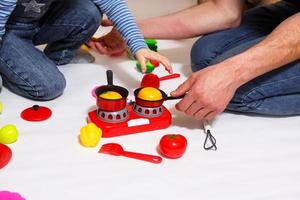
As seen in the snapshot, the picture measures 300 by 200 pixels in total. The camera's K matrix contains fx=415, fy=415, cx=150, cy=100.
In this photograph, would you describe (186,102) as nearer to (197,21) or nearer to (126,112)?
(126,112)

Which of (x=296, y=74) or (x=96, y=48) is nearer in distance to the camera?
(x=296, y=74)

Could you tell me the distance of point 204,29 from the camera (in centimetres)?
128

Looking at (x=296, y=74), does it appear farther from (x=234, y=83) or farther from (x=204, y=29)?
(x=204, y=29)

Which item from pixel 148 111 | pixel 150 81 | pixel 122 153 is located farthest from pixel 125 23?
pixel 122 153

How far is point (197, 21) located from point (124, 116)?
0.47 m

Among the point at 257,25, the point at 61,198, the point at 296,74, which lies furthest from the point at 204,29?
the point at 61,198

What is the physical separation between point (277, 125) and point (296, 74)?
0.13 meters

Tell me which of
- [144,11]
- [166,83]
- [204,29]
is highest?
[204,29]

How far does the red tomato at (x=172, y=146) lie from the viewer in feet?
2.83

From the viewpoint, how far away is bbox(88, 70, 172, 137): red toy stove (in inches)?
36.9

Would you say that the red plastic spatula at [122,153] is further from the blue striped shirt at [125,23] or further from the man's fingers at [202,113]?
the blue striped shirt at [125,23]

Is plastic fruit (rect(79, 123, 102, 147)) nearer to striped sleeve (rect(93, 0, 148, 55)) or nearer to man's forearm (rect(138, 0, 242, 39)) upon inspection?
striped sleeve (rect(93, 0, 148, 55))

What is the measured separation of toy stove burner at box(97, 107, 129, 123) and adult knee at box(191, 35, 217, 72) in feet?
1.14

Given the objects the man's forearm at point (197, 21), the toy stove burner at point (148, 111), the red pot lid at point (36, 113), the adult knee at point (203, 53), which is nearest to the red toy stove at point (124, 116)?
the toy stove burner at point (148, 111)
